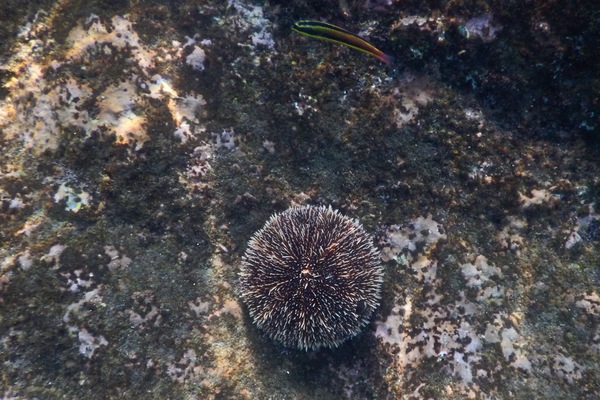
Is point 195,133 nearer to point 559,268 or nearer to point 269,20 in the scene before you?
point 269,20

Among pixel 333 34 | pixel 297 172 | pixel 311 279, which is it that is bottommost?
pixel 311 279

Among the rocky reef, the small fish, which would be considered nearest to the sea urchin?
the rocky reef

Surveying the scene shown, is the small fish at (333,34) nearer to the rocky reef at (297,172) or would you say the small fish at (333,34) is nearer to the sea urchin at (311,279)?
the rocky reef at (297,172)

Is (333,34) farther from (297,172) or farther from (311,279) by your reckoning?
(311,279)

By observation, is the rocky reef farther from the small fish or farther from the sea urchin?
the small fish

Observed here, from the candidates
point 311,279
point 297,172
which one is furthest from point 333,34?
point 311,279

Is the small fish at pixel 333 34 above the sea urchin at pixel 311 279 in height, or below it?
above

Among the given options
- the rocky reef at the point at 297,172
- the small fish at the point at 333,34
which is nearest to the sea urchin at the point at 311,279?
the rocky reef at the point at 297,172

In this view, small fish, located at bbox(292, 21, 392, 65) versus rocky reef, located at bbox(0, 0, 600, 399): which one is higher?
small fish, located at bbox(292, 21, 392, 65)

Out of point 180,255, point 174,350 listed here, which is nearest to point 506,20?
point 180,255
